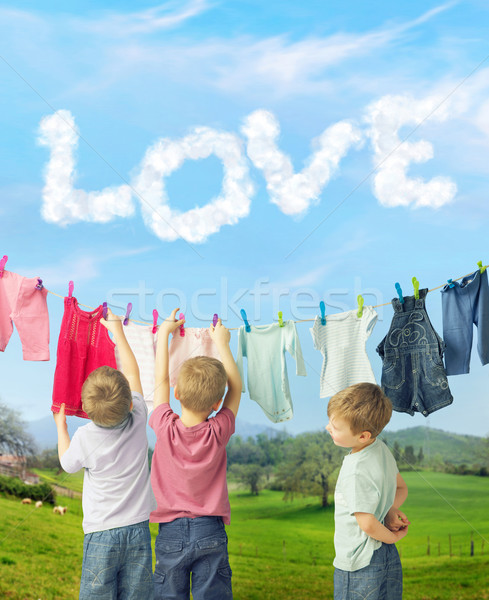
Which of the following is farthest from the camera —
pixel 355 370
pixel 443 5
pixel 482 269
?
pixel 443 5

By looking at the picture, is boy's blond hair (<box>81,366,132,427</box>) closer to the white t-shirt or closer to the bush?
the white t-shirt

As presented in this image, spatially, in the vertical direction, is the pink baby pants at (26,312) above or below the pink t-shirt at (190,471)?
above

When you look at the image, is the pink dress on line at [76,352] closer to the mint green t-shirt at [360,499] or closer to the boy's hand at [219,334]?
the boy's hand at [219,334]

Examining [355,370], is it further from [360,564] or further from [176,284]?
[176,284]

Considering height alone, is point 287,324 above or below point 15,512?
above

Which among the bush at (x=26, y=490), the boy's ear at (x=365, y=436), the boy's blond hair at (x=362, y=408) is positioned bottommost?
the bush at (x=26, y=490)

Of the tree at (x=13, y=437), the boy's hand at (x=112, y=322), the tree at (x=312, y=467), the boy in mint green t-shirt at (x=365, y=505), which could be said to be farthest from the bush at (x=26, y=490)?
the boy in mint green t-shirt at (x=365, y=505)

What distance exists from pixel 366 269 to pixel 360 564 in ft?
10.9

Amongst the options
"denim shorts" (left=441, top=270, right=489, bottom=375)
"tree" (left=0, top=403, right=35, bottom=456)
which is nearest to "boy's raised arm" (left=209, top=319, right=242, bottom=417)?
"denim shorts" (left=441, top=270, right=489, bottom=375)

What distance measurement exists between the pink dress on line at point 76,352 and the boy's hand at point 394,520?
1.63m

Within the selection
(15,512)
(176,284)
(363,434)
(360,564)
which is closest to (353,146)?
(176,284)

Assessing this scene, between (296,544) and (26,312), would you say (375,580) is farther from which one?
(296,544)

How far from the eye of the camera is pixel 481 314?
2645 millimetres

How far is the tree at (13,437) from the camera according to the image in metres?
4.80
